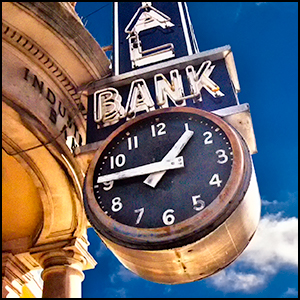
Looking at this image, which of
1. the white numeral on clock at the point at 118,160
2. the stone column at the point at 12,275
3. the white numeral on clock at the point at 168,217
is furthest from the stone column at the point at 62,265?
the white numeral on clock at the point at 168,217

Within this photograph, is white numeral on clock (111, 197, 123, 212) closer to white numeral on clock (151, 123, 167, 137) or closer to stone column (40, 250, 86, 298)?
white numeral on clock (151, 123, 167, 137)

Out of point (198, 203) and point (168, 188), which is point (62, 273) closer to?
point (168, 188)

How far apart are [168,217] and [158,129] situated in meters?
1.33

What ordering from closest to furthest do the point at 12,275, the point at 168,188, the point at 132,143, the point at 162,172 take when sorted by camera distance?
the point at 168,188, the point at 162,172, the point at 132,143, the point at 12,275

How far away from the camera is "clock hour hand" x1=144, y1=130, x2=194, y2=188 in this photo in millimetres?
4398

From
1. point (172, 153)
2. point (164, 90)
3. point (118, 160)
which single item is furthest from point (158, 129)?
point (164, 90)

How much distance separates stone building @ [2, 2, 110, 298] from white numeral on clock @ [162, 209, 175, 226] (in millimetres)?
1881

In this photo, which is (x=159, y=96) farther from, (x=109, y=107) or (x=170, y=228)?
(x=170, y=228)

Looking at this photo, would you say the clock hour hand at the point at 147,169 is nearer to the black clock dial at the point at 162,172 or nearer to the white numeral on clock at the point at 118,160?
the black clock dial at the point at 162,172

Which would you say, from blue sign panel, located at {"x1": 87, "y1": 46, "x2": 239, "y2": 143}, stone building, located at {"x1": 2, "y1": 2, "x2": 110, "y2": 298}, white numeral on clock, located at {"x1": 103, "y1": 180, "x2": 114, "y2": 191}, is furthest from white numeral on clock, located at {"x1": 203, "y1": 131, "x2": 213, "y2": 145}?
stone building, located at {"x1": 2, "y1": 2, "x2": 110, "y2": 298}

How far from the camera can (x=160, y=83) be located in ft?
19.1

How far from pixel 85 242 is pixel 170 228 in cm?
381

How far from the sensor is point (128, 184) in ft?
14.8

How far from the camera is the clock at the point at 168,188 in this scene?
383 cm
